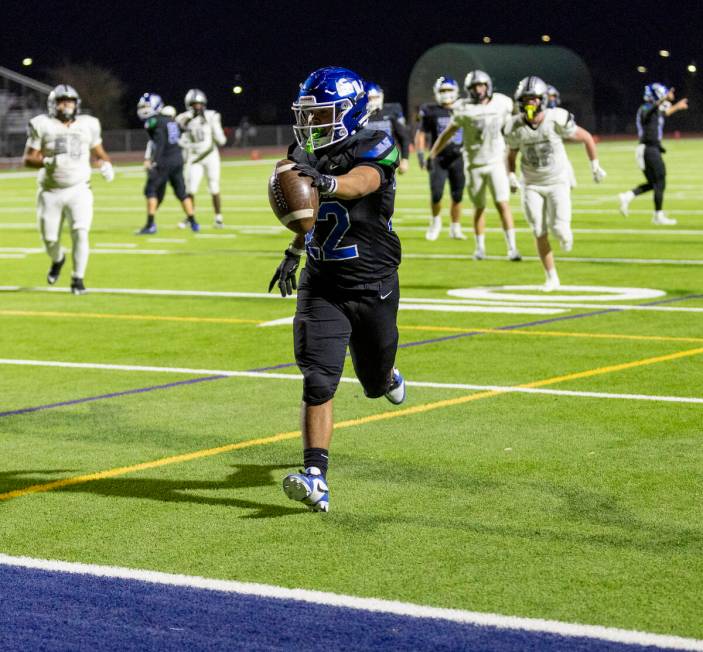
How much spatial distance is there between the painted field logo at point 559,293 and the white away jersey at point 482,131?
9.48 feet

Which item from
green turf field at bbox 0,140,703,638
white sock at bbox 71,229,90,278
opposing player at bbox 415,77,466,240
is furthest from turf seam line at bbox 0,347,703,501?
opposing player at bbox 415,77,466,240

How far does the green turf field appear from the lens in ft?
17.2

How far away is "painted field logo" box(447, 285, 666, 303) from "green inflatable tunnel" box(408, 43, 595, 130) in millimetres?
73718

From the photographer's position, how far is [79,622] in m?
4.67

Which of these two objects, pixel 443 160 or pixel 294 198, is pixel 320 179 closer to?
pixel 294 198

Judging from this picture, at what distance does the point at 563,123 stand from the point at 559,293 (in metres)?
1.55

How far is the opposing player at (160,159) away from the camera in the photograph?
22.5 meters

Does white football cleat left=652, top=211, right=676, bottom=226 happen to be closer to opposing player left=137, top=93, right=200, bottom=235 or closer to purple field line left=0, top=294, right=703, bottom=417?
opposing player left=137, top=93, right=200, bottom=235

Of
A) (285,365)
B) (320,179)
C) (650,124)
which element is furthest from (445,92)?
(320,179)

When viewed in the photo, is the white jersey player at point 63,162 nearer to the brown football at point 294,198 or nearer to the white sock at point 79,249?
the white sock at point 79,249

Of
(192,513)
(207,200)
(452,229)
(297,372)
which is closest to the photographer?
(192,513)

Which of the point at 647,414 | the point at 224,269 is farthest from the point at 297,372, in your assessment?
the point at 224,269

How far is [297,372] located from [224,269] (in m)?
7.23

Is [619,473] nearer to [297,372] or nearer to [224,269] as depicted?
[297,372]
